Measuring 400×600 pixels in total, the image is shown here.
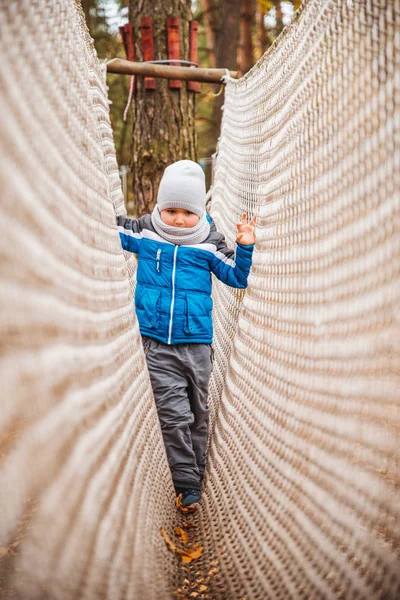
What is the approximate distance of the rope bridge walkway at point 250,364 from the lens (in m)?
0.68

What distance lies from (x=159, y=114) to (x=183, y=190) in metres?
1.21

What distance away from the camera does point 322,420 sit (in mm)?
956

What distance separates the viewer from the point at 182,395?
1794mm

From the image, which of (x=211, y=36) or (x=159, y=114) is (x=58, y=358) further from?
(x=211, y=36)

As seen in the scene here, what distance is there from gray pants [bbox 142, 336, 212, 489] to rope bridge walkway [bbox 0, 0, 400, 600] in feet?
1.15

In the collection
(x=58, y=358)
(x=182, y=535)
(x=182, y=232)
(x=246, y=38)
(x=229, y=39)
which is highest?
(x=246, y=38)

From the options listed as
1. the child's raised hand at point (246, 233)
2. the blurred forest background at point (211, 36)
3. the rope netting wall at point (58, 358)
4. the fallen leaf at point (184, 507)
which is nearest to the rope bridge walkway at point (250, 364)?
the rope netting wall at point (58, 358)

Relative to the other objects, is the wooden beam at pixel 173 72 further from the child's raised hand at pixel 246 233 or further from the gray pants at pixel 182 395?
the gray pants at pixel 182 395

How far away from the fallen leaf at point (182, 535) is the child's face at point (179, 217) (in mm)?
928

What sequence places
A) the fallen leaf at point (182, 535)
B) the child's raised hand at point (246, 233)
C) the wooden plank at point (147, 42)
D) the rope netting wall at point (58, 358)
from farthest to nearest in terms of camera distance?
the wooden plank at point (147, 42)
the child's raised hand at point (246, 233)
the fallen leaf at point (182, 535)
the rope netting wall at point (58, 358)

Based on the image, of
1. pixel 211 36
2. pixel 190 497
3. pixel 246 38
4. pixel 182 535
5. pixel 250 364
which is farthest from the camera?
pixel 211 36

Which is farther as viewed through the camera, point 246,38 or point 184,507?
point 246,38

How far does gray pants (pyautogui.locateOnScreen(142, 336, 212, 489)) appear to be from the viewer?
5.60 feet

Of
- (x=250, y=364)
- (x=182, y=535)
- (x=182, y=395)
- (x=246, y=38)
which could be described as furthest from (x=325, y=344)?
(x=246, y=38)
